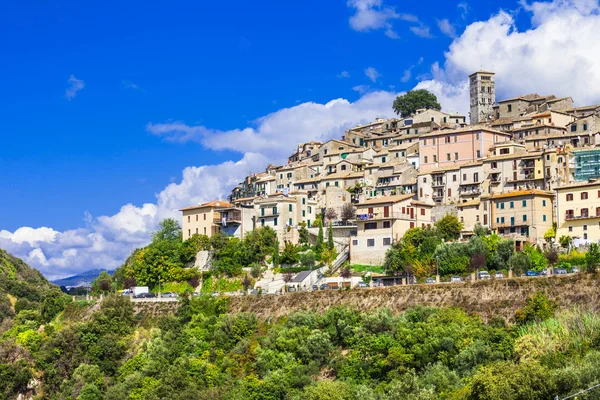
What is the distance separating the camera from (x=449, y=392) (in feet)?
178

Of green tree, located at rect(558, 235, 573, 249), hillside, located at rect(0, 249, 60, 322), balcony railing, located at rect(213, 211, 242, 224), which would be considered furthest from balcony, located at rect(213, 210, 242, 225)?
green tree, located at rect(558, 235, 573, 249)

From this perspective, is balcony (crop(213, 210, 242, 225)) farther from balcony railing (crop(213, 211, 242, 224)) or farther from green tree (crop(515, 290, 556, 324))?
green tree (crop(515, 290, 556, 324))

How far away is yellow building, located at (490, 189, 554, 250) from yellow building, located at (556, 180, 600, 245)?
1.11 meters

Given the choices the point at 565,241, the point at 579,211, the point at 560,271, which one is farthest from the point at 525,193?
the point at 560,271

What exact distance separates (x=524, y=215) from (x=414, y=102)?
5232 cm

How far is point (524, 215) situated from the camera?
82.4 m

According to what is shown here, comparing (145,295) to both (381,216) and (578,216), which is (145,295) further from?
(578,216)

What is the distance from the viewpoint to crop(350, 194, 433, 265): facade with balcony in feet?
281

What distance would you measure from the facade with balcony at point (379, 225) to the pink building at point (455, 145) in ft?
42.1

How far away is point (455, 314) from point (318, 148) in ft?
196

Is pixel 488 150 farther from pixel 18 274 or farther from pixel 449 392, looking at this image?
pixel 18 274

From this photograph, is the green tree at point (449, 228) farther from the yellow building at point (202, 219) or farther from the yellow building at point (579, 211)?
the yellow building at point (202, 219)

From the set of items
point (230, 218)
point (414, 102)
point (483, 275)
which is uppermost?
point (414, 102)

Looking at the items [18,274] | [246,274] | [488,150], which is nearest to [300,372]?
[246,274]
